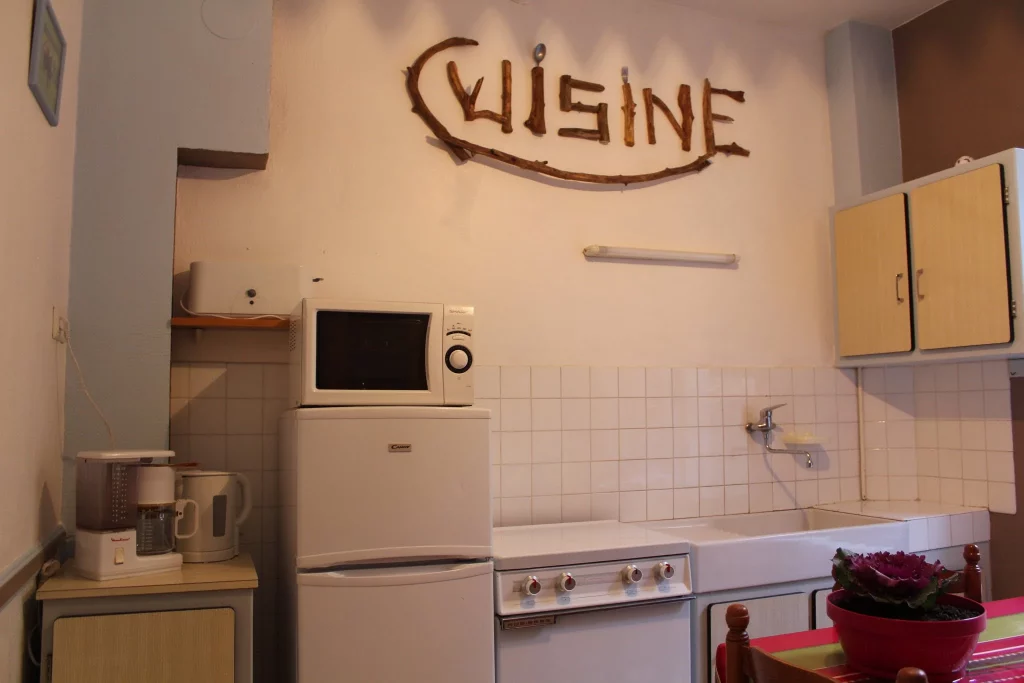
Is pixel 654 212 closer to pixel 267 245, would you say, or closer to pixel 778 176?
pixel 778 176

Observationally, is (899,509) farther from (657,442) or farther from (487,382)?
(487,382)

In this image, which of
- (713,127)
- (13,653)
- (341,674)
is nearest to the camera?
(13,653)

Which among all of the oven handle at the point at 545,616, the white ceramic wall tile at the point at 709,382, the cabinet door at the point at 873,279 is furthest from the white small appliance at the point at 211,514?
the cabinet door at the point at 873,279

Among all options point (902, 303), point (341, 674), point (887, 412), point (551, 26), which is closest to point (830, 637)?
point (341, 674)

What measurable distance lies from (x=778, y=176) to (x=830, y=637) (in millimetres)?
2571

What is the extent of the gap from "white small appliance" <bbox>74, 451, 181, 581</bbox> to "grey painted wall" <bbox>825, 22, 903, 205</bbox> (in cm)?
321

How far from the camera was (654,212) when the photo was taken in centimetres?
346

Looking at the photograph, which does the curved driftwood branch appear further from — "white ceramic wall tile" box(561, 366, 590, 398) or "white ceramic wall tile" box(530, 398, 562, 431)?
"white ceramic wall tile" box(530, 398, 562, 431)

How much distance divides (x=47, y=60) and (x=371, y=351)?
1111mm

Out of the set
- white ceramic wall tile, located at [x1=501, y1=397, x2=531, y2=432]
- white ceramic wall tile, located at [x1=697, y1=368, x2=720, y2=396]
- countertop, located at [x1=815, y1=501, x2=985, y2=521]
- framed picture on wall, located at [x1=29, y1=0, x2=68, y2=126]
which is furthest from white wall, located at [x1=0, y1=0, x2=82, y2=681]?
countertop, located at [x1=815, y1=501, x2=985, y2=521]

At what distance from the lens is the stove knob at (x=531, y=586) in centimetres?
242

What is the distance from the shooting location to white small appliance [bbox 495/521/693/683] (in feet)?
7.97

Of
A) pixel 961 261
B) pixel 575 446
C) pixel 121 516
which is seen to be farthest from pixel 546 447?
pixel 961 261

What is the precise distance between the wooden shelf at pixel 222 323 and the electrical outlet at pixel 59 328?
0.30 metres
